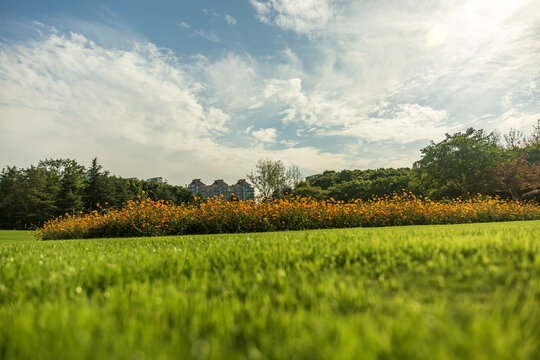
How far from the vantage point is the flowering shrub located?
10.7 metres

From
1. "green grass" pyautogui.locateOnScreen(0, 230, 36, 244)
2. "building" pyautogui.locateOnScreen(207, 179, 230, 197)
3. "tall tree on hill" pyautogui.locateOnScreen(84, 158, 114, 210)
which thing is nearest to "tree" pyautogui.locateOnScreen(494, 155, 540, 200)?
"green grass" pyautogui.locateOnScreen(0, 230, 36, 244)

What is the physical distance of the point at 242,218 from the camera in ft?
35.4

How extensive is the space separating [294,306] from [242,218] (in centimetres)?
901

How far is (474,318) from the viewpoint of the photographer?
4.90 feet

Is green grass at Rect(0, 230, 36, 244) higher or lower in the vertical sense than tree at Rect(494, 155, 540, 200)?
lower

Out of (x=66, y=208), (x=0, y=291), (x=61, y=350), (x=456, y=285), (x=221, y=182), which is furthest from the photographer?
(x=221, y=182)

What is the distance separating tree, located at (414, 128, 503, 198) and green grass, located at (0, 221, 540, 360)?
25.0 metres

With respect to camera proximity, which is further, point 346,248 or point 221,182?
point 221,182

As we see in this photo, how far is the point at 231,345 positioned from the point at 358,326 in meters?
0.66

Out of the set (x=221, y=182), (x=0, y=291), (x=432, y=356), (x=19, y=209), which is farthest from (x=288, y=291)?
(x=221, y=182)

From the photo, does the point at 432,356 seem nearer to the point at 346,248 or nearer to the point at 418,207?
the point at 346,248

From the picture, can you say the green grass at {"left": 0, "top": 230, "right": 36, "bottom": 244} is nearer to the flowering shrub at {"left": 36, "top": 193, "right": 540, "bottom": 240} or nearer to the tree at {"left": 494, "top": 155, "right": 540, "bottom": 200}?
the flowering shrub at {"left": 36, "top": 193, "right": 540, "bottom": 240}

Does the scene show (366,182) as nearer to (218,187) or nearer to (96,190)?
(96,190)

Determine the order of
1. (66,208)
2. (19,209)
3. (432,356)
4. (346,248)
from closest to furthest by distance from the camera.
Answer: (432,356) → (346,248) → (66,208) → (19,209)
